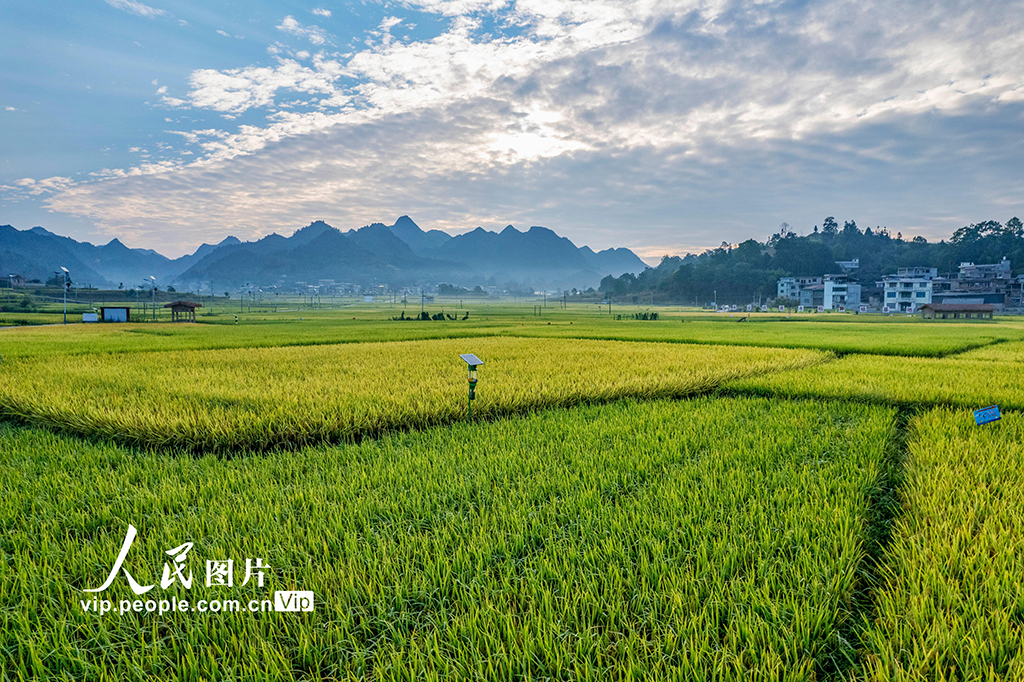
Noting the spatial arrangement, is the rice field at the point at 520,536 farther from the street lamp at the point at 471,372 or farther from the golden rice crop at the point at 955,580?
the street lamp at the point at 471,372

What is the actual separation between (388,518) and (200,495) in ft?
5.59

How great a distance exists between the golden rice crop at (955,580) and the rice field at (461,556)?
8.4 inches

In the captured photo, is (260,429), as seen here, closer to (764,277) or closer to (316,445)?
(316,445)

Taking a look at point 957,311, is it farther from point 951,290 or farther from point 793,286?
point 793,286

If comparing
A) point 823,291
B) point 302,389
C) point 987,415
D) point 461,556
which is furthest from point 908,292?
point 461,556

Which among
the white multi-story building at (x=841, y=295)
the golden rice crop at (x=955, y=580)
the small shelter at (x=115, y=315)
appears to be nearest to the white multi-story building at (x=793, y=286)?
the white multi-story building at (x=841, y=295)

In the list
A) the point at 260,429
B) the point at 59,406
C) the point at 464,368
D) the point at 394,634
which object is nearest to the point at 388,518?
the point at 394,634

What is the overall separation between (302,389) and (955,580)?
7.81m

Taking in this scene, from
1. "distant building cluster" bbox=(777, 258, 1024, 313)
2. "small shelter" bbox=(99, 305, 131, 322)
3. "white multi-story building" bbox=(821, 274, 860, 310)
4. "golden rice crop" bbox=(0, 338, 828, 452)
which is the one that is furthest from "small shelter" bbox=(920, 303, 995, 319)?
"small shelter" bbox=(99, 305, 131, 322)

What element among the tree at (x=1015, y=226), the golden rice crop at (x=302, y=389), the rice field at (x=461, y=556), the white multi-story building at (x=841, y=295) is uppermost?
the tree at (x=1015, y=226)

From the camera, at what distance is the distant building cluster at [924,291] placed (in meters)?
68.2

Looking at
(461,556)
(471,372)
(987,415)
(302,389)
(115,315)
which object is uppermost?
(115,315)

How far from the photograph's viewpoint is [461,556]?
9.25 feet

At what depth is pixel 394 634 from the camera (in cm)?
218
